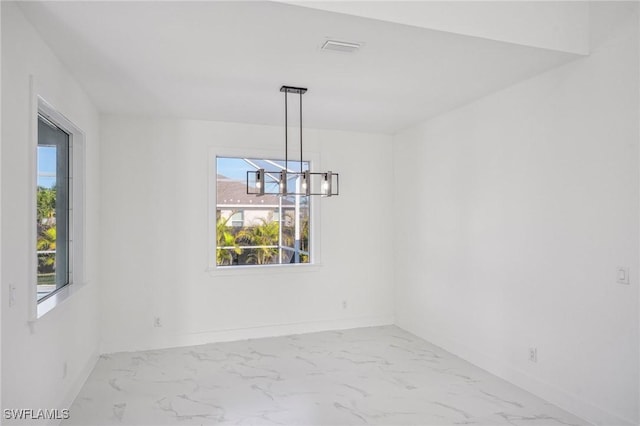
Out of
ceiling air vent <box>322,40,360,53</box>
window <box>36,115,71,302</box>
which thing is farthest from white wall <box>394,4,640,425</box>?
window <box>36,115,71,302</box>

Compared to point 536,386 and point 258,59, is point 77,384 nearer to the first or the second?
point 258,59

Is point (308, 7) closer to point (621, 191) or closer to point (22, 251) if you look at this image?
point (22, 251)

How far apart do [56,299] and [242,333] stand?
2301 mm

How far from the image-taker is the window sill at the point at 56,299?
8.39ft

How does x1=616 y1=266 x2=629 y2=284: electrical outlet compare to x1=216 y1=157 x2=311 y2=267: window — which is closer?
x1=616 y1=266 x2=629 y2=284: electrical outlet

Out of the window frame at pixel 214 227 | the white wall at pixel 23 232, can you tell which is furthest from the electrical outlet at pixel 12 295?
the window frame at pixel 214 227

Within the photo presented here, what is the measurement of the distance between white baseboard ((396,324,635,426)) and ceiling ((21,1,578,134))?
2395mm

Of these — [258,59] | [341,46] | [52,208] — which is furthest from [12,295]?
[341,46]

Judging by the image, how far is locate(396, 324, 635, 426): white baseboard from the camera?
284cm

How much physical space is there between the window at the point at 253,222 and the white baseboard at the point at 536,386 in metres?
2.43

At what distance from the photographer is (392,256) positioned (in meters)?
5.57

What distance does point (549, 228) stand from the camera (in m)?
3.26

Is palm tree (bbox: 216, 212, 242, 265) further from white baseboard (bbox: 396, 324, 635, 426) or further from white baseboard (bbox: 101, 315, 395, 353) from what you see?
white baseboard (bbox: 396, 324, 635, 426)

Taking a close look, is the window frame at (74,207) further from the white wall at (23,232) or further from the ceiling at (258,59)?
the ceiling at (258,59)
